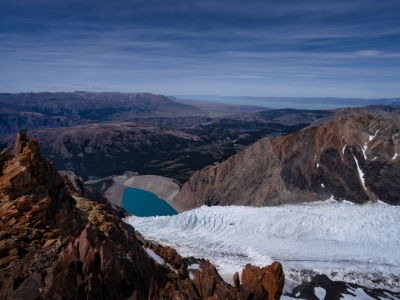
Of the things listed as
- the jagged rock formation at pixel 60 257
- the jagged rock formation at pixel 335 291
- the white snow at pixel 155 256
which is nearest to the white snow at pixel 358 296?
the jagged rock formation at pixel 335 291

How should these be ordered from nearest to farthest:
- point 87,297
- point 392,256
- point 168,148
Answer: point 87,297, point 392,256, point 168,148

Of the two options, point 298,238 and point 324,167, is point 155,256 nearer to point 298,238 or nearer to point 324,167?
point 298,238

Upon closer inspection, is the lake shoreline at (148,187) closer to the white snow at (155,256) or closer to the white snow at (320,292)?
the white snow at (320,292)

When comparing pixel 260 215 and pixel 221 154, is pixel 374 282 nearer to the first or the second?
pixel 260 215

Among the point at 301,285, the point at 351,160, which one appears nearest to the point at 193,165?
the point at 351,160

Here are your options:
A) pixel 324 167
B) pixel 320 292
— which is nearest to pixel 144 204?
pixel 324 167

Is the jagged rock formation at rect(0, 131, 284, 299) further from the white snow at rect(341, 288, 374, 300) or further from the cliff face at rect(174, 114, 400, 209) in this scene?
the cliff face at rect(174, 114, 400, 209)

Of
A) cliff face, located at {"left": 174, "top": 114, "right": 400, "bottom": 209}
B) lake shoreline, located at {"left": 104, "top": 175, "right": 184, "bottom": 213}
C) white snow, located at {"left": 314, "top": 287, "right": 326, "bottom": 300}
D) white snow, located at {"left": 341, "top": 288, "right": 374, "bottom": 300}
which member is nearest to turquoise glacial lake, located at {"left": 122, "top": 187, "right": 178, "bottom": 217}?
lake shoreline, located at {"left": 104, "top": 175, "right": 184, "bottom": 213}
